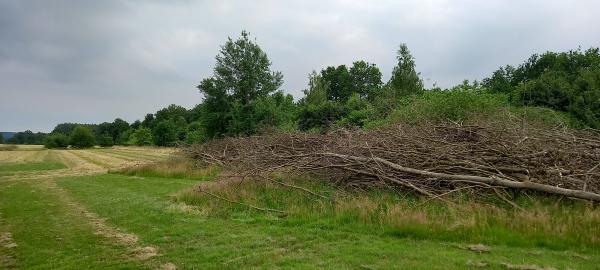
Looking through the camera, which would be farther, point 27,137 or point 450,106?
point 27,137

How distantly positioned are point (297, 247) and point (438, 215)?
8.12 ft

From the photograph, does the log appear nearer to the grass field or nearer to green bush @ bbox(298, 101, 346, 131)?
the grass field

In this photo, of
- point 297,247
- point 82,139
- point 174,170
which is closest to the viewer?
point 297,247

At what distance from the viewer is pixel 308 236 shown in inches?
275

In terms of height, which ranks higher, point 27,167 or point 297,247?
point 297,247

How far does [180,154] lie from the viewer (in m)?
24.1

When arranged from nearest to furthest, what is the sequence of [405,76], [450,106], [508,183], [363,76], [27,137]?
[508,183] → [450,106] → [405,76] → [363,76] → [27,137]

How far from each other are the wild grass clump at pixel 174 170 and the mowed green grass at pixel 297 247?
1008 cm

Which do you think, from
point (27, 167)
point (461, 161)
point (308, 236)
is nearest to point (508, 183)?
point (461, 161)

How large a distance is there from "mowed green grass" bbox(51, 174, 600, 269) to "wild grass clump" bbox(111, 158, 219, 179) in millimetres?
10083

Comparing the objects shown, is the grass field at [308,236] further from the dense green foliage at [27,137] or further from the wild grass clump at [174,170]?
the dense green foliage at [27,137]

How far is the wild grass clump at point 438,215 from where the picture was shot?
619 cm

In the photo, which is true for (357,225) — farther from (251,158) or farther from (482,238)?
(251,158)

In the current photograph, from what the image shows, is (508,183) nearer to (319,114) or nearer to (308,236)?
(308,236)
